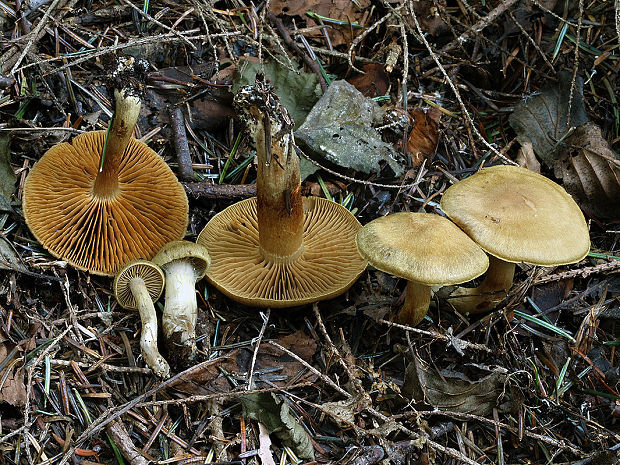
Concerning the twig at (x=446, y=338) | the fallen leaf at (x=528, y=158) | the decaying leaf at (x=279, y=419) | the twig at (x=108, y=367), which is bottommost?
the decaying leaf at (x=279, y=419)

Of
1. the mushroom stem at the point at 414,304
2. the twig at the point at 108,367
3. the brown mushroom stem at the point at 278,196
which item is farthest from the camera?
the mushroom stem at the point at 414,304

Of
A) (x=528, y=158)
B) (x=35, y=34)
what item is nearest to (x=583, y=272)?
(x=528, y=158)

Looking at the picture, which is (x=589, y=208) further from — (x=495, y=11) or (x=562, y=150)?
(x=495, y=11)

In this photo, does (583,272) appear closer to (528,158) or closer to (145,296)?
(528,158)

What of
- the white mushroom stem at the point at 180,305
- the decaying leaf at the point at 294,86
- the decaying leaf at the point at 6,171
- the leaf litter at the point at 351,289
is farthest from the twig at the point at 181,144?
the decaying leaf at the point at 6,171

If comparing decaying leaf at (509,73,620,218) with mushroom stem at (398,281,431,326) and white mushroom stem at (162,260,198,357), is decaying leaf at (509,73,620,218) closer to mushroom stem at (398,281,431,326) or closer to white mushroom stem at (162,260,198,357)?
mushroom stem at (398,281,431,326)

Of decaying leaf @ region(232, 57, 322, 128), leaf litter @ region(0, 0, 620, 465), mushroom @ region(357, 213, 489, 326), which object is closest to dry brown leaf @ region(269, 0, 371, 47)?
leaf litter @ region(0, 0, 620, 465)

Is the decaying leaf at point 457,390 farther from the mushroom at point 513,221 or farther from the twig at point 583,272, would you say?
the twig at point 583,272
